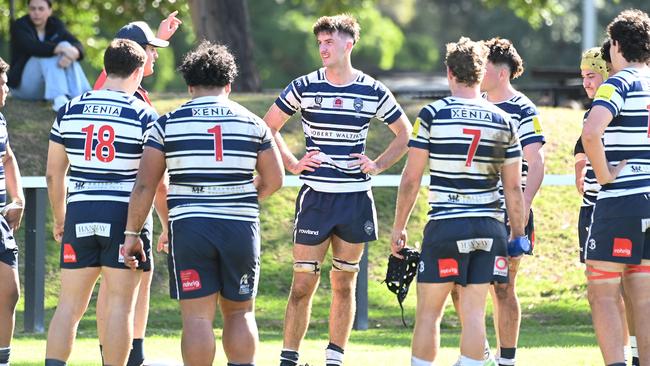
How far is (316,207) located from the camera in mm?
9164

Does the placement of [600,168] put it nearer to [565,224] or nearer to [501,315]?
[501,315]

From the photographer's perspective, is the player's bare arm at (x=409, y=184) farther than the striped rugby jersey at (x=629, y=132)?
No

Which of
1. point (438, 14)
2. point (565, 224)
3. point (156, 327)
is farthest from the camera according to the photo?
point (438, 14)

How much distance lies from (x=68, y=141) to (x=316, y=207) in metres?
1.94

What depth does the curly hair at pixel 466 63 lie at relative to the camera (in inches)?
312

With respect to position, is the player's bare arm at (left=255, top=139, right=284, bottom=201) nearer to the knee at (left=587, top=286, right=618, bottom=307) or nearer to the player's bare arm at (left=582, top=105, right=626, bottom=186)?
the player's bare arm at (left=582, top=105, right=626, bottom=186)

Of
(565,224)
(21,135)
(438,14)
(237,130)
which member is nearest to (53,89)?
(21,135)

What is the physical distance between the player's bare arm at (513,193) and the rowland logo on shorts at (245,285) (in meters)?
1.69

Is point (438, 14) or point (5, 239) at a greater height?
point (438, 14)

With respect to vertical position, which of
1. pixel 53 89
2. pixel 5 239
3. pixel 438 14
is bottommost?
pixel 5 239

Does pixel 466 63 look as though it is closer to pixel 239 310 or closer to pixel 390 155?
pixel 390 155

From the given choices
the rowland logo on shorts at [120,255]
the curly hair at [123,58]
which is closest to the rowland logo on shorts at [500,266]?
the rowland logo on shorts at [120,255]

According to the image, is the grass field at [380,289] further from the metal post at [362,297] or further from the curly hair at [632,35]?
the curly hair at [632,35]

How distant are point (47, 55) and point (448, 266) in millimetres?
9248
